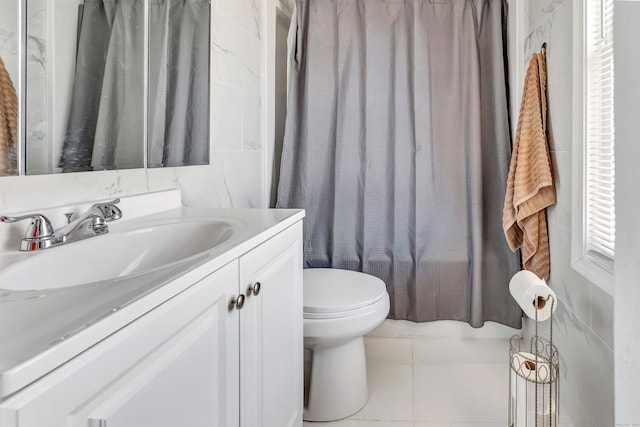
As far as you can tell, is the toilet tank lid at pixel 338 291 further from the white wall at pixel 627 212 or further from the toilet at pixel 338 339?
the white wall at pixel 627 212

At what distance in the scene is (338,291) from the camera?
1.72m

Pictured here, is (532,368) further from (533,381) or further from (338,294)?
(338,294)

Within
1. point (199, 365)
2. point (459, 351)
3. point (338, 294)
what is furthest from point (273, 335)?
point (459, 351)

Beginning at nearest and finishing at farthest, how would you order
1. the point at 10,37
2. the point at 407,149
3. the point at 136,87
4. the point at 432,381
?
the point at 10,37
the point at 136,87
the point at 432,381
the point at 407,149

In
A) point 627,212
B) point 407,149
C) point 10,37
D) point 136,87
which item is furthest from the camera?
point 407,149

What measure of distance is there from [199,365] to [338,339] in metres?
0.94

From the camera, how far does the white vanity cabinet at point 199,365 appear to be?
1.44ft

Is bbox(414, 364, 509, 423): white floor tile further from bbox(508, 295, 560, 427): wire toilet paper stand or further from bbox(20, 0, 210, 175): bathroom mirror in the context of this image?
bbox(20, 0, 210, 175): bathroom mirror

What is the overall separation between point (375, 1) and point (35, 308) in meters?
2.19

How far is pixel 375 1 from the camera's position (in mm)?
2199

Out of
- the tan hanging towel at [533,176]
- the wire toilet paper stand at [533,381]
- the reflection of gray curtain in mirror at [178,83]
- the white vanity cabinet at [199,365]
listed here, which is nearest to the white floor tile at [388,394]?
the wire toilet paper stand at [533,381]

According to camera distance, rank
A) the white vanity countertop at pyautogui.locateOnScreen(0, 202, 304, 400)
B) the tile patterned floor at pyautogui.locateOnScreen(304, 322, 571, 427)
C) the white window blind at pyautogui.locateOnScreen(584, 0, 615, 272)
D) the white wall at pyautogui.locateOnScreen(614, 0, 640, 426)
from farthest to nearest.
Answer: the tile patterned floor at pyautogui.locateOnScreen(304, 322, 571, 427) < the white window blind at pyautogui.locateOnScreen(584, 0, 615, 272) < the white vanity countertop at pyautogui.locateOnScreen(0, 202, 304, 400) < the white wall at pyautogui.locateOnScreen(614, 0, 640, 426)

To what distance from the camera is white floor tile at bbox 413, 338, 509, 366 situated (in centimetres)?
214

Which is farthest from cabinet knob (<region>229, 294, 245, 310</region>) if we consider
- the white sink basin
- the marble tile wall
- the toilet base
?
the marble tile wall
